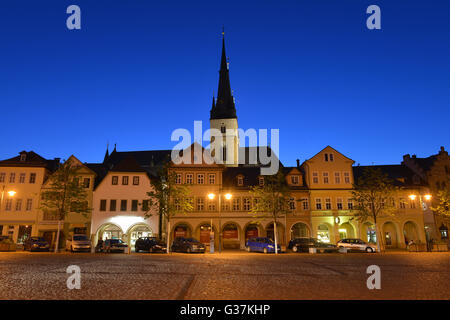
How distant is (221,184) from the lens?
4531cm

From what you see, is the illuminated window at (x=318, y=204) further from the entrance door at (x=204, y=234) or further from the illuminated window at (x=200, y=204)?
the illuminated window at (x=200, y=204)

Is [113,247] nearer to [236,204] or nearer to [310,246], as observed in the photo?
[236,204]

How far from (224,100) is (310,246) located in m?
49.8

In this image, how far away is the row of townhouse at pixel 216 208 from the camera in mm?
43000

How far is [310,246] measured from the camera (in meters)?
Result: 33.6

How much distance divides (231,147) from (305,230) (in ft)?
101

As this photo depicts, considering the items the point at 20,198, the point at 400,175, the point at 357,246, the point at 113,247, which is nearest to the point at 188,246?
the point at 113,247

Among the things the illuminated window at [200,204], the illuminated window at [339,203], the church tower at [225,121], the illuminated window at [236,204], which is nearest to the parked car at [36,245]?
the illuminated window at [200,204]

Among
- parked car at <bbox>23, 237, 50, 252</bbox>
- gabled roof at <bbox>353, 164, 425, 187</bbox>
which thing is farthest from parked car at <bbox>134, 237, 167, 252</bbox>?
gabled roof at <bbox>353, 164, 425, 187</bbox>

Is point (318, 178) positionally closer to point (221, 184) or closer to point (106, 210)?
point (221, 184)

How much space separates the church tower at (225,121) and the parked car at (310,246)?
1373 inches

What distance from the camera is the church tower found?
7050 cm

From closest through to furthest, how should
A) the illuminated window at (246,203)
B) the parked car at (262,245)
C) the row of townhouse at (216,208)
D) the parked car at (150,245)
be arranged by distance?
the parked car at (262,245) → the parked car at (150,245) → the row of townhouse at (216,208) → the illuminated window at (246,203)

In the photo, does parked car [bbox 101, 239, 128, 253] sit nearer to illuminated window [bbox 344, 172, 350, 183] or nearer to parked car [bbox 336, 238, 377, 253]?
parked car [bbox 336, 238, 377, 253]
